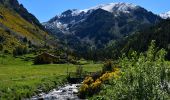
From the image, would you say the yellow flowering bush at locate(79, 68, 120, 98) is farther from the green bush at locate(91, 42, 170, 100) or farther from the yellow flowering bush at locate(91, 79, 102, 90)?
the green bush at locate(91, 42, 170, 100)

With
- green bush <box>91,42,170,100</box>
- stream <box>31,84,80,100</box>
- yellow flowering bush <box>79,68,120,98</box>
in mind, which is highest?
green bush <box>91,42,170,100</box>

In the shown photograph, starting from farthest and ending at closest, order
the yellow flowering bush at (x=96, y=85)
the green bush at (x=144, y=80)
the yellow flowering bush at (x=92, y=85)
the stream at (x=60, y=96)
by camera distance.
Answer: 1. the stream at (x=60, y=96)
2. the yellow flowering bush at (x=96, y=85)
3. the yellow flowering bush at (x=92, y=85)
4. the green bush at (x=144, y=80)

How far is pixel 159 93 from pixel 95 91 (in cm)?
5743

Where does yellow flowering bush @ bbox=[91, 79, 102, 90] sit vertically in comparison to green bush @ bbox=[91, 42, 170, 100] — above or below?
below

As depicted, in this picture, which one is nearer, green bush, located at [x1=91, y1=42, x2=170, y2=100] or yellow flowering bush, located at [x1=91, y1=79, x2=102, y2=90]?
green bush, located at [x1=91, y1=42, x2=170, y2=100]

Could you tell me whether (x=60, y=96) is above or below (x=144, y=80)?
below

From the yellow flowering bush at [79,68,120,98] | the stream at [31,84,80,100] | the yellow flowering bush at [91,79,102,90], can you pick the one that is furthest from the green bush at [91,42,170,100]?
the stream at [31,84,80,100]

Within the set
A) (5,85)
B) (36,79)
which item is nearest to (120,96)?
(5,85)

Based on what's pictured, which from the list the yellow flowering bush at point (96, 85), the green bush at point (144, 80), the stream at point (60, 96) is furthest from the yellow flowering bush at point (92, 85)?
the green bush at point (144, 80)

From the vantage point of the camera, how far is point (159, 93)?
97.7 ft

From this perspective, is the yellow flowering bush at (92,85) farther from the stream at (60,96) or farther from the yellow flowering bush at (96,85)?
A: the stream at (60,96)

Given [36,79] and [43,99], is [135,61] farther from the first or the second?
[36,79]

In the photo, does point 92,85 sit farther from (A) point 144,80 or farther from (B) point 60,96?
(A) point 144,80

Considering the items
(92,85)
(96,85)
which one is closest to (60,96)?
(92,85)
